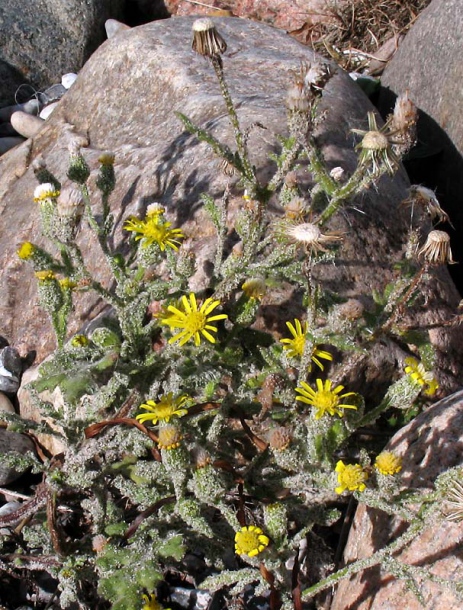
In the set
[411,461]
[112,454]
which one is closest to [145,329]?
[112,454]

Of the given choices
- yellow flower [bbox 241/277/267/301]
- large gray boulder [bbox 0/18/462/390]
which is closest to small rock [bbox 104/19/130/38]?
large gray boulder [bbox 0/18/462/390]

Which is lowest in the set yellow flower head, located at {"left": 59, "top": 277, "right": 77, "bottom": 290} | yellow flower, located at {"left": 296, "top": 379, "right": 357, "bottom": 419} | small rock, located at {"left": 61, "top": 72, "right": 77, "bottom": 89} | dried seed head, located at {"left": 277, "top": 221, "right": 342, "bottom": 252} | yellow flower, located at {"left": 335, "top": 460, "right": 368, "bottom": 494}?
yellow flower, located at {"left": 335, "top": 460, "right": 368, "bottom": 494}

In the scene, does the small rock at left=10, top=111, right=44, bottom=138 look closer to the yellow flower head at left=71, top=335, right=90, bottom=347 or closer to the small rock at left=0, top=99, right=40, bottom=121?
the small rock at left=0, top=99, right=40, bottom=121

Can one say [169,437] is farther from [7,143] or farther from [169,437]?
[7,143]

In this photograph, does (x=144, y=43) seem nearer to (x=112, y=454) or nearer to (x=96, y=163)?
(x=96, y=163)

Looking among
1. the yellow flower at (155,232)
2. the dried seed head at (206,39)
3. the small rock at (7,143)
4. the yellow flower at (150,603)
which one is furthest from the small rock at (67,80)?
the yellow flower at (150,603)

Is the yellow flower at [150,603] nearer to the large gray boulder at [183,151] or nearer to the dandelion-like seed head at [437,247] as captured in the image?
the large gray boulder at [183,151]
